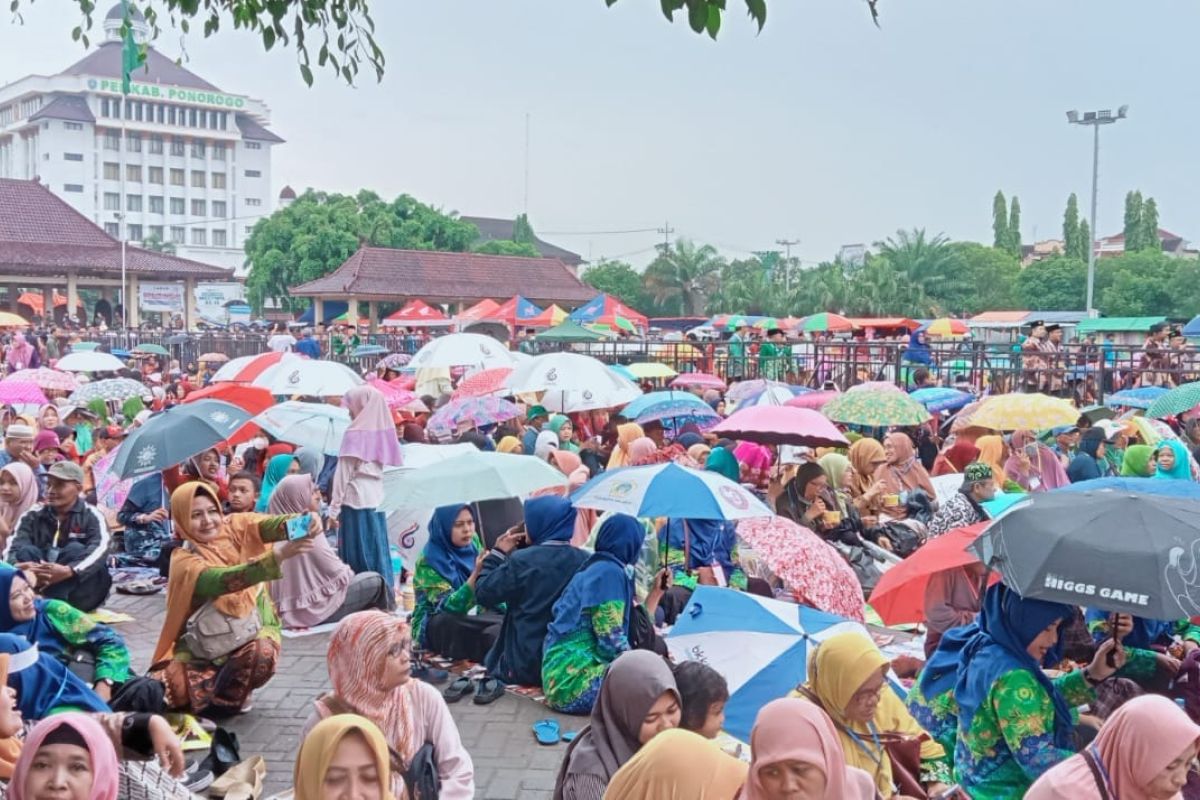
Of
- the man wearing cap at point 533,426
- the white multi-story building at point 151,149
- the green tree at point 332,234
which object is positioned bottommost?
the man wearing cap at point 533,426

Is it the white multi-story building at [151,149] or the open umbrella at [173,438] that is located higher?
the white multi-story building at [151,149]

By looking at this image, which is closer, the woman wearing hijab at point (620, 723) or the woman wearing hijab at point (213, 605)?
the woman wearing hijab at point (620, 723)

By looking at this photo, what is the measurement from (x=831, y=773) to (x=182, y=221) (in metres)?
101

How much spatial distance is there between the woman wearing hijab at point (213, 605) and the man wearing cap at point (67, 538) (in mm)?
990

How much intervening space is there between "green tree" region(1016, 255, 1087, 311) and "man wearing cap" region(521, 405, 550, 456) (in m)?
48.4

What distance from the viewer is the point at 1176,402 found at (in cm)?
1009

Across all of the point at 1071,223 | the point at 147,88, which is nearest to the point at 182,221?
the point at 147,88

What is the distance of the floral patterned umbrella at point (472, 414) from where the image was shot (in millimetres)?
11617

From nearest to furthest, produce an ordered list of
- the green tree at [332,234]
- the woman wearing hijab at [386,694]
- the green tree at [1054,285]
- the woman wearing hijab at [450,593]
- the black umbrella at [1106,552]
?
1. the black umbrella at [1106,552]
2. the woman wearing hijab at [386,694]
3. the woman wearing hijab at [450,593]
4. the green tree at [332,234]
5. the green tree at [1054,285]

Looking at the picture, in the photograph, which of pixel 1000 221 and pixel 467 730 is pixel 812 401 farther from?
pixel 1000 221

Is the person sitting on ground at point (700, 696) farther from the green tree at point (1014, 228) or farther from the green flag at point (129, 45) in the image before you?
the green tree at point (1014, 228)

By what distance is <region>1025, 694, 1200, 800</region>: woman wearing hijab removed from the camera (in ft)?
9.73

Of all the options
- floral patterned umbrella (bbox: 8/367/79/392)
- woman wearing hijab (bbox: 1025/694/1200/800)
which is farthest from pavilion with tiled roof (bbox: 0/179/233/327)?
woman wearing hijab (bbox: 1025/694/1200/800)

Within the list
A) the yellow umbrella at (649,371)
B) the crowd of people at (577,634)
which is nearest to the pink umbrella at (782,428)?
the crowd of people at (577,634)
